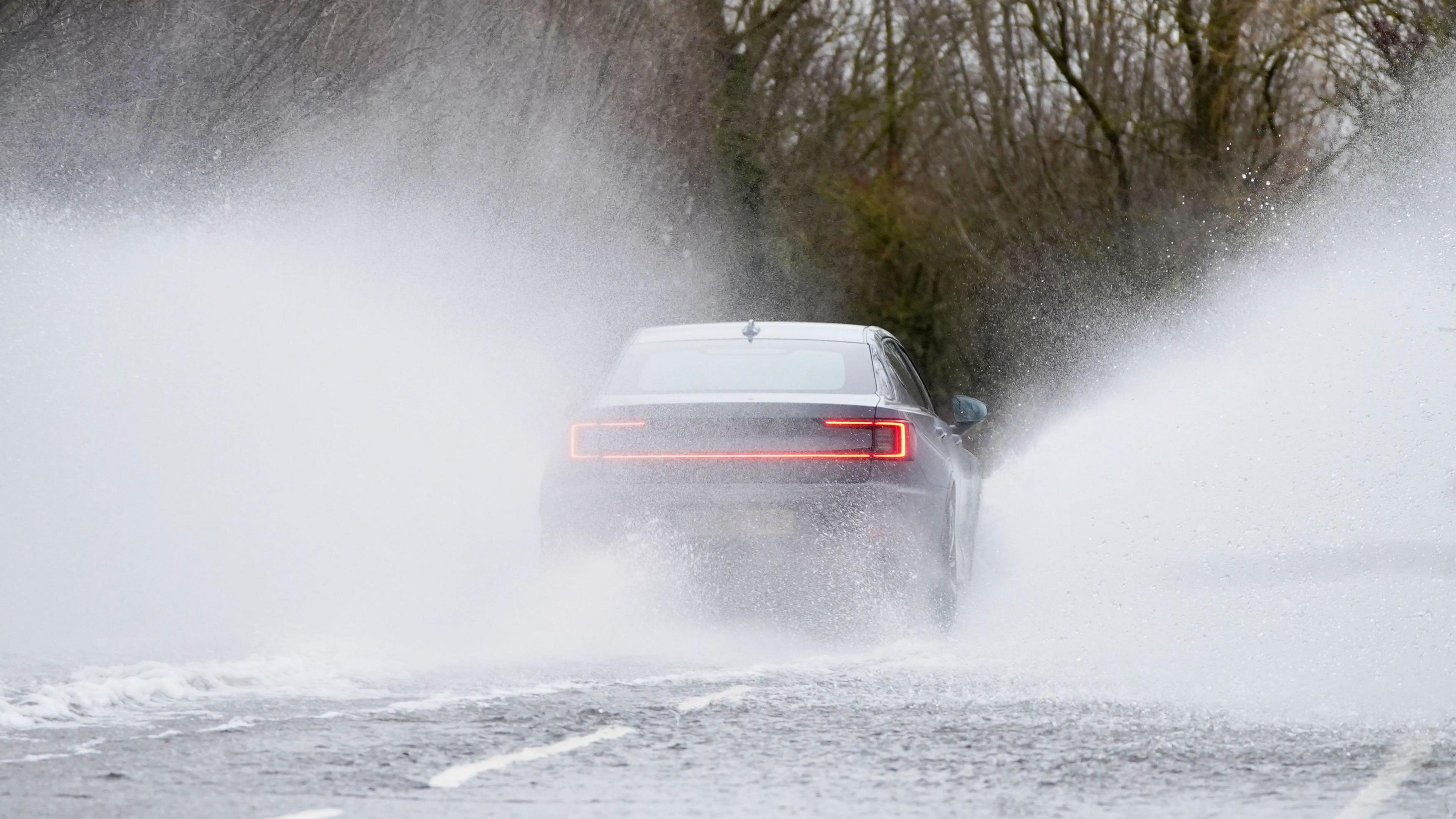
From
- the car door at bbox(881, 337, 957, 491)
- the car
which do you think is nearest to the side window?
the car door at bbox(881, 337, 957, 491)

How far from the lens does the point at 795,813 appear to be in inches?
212

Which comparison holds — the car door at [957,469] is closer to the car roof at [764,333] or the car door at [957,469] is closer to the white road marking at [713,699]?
the car roof at [764,333]

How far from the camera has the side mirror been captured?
37.2 ft

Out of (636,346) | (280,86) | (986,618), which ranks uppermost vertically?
(280,86)

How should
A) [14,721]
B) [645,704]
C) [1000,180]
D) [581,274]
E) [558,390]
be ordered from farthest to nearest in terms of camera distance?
1. [1000,180]
2. [581,274]
3. [558,390]
4. [645,704]
5. [14,721]

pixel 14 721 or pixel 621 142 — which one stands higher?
pixel 621 142

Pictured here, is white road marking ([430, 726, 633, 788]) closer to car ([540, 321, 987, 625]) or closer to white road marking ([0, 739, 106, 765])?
white road marking ([0, 739, 106, 765])

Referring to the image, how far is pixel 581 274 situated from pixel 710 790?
22.1 m

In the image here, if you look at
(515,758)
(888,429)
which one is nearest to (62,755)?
(515,758)

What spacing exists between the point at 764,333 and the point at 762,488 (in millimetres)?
1258

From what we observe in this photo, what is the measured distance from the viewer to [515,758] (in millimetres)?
6180

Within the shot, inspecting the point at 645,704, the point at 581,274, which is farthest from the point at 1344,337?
the point at 645,704

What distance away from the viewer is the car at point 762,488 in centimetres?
938

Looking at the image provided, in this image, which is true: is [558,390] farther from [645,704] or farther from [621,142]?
[645,704]
